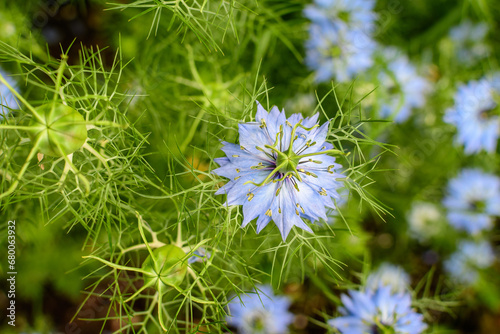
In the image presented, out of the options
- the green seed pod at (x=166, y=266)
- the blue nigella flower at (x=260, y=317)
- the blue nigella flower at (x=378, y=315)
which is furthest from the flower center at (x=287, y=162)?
the blue nigella flower at (x=260, y=317)

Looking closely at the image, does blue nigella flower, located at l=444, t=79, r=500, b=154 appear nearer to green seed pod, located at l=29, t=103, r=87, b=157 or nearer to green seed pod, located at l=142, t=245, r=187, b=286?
green seed pod, located at l=142, t=245, r=187, b=286

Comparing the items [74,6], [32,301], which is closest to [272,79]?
[74,6]

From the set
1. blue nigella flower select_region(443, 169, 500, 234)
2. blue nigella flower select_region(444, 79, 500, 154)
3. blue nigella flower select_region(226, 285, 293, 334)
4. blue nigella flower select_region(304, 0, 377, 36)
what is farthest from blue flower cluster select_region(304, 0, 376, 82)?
blue nigella flower select_region(226, 285, 293, 334)

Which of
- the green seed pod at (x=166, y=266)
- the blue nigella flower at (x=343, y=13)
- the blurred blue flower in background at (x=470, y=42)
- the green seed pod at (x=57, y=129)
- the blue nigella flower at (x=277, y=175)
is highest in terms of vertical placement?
the blurred blue flower in background at (x=470, y=42)

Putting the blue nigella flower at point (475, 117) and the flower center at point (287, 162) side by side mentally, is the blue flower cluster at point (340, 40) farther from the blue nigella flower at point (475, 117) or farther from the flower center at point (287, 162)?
the flower center at point (287, 162)

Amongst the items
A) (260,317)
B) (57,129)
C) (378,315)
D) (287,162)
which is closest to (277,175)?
(287,162)

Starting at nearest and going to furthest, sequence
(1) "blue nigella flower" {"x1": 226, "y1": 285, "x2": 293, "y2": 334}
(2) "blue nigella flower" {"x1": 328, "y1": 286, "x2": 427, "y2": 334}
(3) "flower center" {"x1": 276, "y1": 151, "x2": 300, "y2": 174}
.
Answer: (3) "flower center" {"x1": 276, "y1": 151, "x2": 300, "y2": 174} → (2) "blue nigella flower" {"x1": 328, "y1": 286, "x2": 427, "y2": 334} → (1) "blue nigella flower" {"x1": 226, "y1": 285, "x2": 293, "y2": 334}
